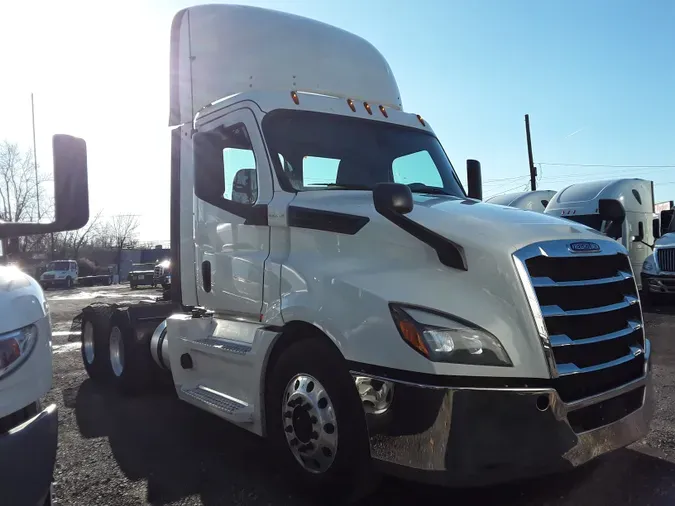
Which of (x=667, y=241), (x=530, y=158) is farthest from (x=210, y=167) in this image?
(x=530, y=158)

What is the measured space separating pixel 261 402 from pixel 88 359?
4.90 meters

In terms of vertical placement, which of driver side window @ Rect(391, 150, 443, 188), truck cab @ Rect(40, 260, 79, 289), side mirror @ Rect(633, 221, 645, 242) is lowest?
truck cab @ Rect(40, 260, 79, 289)

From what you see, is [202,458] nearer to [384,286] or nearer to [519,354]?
[384,286]

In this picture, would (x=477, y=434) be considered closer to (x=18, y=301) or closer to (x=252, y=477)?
(x=252, y=477)

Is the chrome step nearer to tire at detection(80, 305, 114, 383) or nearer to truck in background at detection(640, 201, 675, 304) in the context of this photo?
tire at detection(80, 305, 114, 383)

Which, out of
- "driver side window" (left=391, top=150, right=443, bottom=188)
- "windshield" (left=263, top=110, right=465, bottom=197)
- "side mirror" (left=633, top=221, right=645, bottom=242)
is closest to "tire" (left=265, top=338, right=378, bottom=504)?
"windshield" (left=263, top=110, right=465, bottom=197)

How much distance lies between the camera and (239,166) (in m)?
4.46

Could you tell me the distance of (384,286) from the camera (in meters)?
3.13

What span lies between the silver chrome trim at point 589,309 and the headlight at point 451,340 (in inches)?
13.5

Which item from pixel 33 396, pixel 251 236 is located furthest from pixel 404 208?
pixel 33 396

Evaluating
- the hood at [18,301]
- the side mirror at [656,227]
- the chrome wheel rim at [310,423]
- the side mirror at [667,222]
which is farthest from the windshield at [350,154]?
the side mirror at [656,227]

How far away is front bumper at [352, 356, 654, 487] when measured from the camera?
280cm

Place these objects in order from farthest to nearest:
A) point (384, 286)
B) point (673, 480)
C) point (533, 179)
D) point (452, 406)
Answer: point (533, 179), point (673, 480), point (384, 286), point (452, 406)

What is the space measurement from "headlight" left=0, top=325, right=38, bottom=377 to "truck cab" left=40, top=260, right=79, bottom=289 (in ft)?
132
